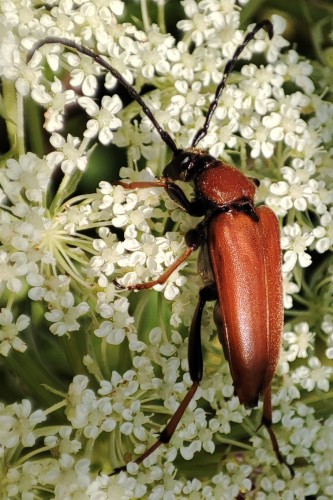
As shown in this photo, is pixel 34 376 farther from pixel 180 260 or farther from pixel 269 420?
pixel 269 420

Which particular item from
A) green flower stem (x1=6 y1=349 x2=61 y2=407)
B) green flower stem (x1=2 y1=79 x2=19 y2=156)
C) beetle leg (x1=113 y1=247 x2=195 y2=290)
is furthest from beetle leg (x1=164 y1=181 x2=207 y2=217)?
green flower stem (x1=6 y1=349 x2=61 y2=407)

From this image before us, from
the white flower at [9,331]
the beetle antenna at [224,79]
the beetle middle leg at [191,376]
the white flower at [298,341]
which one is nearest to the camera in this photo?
the white flower at [9,331]

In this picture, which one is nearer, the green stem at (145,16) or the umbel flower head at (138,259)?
the umbel flower head at (138,259)

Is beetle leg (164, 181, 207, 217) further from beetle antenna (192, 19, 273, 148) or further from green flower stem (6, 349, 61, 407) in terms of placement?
green flower stem (6, 349, 61, 407)

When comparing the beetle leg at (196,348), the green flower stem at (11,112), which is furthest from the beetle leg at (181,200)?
the green flower stem at (11,112)

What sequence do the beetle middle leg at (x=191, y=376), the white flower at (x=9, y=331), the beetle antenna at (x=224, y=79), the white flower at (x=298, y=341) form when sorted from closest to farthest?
the white flower at (x=9, y=331) → the beetle middle leg at (x=191, y=376) → the beetle antenna at (x=224, y=79) → the white flower at (x=298, y=341)

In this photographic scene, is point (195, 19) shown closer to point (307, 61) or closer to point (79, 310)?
point (307, 61)

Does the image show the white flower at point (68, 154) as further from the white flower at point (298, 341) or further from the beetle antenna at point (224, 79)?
the white flower at point (298, 341)
